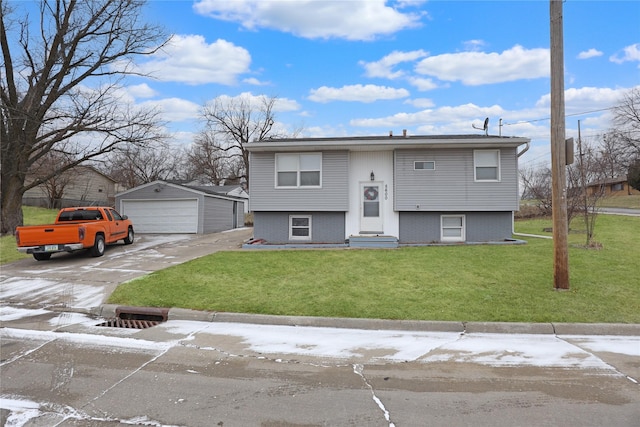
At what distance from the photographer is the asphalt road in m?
3.49

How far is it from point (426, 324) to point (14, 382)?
5.35m

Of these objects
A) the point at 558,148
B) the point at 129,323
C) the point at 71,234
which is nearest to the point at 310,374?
the point at 129,323

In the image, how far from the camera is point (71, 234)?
12273 mm

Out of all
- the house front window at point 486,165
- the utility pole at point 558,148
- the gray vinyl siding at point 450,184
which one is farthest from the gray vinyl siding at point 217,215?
the utility pole at point 558,148

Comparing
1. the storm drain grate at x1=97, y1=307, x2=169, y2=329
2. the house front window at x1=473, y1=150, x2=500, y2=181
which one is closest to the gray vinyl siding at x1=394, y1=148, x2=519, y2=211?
the house front window at x1=473, y1=150, x2=500, y2=181

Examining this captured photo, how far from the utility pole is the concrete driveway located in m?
8.87

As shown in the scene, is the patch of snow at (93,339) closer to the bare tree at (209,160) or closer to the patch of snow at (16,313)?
the patch of snow at (16,313)

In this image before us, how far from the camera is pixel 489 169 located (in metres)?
14.7

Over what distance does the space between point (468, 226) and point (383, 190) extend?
348 centimetres

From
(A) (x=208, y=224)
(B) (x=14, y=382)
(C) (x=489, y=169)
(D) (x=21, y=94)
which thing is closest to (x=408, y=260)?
(C) (x=489, y=169)

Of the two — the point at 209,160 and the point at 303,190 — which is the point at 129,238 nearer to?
the point at 303,190

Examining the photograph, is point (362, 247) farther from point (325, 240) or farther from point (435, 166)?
point (435, 166)

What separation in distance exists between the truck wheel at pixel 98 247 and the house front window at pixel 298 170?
255 inches

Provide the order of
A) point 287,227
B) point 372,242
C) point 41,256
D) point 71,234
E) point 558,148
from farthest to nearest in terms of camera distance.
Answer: point 287,227 → point 372,242 → point 41,256 → point 71,234 → point 558,148
